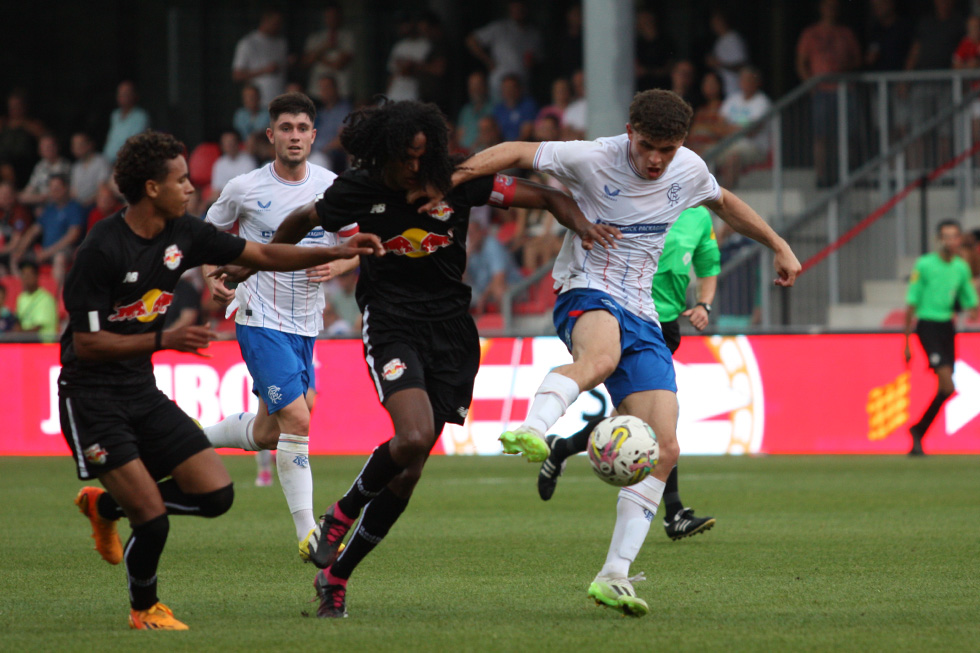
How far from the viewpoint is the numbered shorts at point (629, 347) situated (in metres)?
6.05

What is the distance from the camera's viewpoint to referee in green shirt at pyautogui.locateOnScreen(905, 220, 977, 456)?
13250 mm

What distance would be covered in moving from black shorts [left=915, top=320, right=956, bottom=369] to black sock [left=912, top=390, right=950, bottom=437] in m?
0.32

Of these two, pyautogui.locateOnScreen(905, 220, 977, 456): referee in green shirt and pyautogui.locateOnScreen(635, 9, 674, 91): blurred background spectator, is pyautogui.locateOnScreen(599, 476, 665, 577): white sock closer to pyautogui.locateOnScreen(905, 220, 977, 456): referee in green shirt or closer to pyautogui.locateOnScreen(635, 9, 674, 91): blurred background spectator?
pyautogui.locateOnScreen(905, 220, 977, 456): referee in green shirt

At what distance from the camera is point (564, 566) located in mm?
7129

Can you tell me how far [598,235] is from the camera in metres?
5.82

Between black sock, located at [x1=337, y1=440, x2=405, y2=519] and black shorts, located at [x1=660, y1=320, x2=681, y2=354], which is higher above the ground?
black shorts, located at [x1=660, y1=320, x2=681, y2=354]

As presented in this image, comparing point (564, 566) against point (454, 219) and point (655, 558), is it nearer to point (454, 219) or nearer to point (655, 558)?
point (655, 558)

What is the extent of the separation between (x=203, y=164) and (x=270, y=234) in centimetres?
1266

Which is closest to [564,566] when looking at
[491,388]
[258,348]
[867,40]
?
[258,348]

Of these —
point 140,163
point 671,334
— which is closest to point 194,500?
point 140,163

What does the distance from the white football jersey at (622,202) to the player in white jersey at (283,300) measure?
1.66m

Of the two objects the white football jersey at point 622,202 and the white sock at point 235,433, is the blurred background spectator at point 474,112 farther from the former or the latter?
the white football jersey at point 622,202

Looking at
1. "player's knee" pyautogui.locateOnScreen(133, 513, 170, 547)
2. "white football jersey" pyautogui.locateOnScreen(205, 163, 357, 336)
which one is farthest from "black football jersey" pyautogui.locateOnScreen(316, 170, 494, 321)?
"white football jersey" pyautogui.locateOnScreen(205, 163, 357, 336)

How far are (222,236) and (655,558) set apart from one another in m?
3.23
